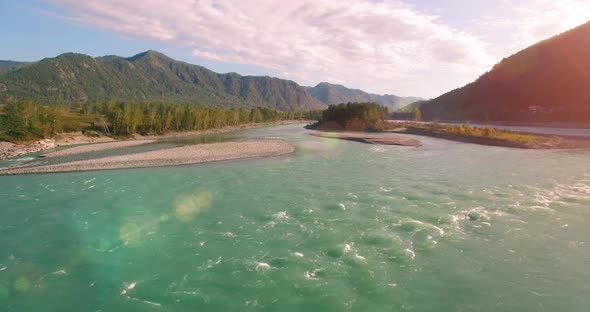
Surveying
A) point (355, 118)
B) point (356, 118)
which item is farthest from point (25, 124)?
point (355, 118)

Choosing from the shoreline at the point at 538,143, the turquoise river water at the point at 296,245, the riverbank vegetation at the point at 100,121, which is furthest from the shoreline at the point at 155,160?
the shoreline at the point at 538,143

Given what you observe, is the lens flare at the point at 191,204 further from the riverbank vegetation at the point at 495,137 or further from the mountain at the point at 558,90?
the mountain at the point at 558,90

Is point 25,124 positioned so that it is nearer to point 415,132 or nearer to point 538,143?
point 415,132

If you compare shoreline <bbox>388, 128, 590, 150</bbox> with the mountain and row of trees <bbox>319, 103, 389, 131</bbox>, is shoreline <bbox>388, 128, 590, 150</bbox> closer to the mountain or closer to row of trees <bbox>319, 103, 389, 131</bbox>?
row of trees <bbox>319, 103, 389, 131</bbox>

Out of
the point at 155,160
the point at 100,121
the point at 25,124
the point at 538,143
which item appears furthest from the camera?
the point at 100,121

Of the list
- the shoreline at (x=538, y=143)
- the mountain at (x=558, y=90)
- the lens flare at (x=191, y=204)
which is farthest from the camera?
the mountain at (x=558, y=90)
